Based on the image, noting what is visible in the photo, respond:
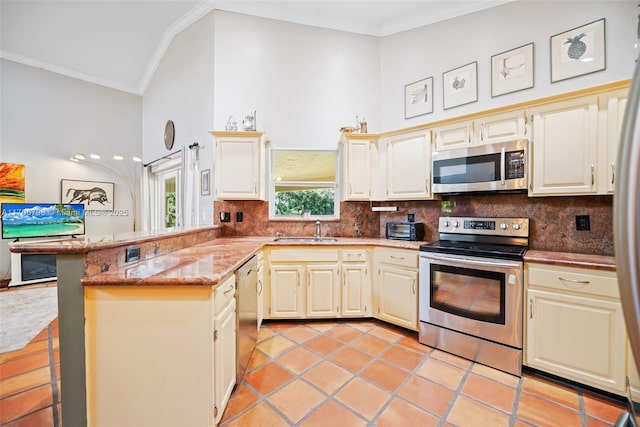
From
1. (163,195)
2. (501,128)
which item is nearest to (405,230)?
(501,128)

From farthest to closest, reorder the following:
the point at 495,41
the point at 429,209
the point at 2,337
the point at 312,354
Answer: the point at 429,209 → the point at 495,41 → the point at 2,337 → the point at 312,354

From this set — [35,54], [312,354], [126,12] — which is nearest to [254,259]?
[312,354]

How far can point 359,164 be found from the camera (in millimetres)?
3150

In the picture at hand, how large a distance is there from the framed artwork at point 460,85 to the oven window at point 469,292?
1.87 meters

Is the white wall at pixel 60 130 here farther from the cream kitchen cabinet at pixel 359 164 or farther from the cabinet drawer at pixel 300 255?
the cream kitchen cabinet at pixel 359 164

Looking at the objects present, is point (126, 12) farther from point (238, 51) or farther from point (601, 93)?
point (601, 93)

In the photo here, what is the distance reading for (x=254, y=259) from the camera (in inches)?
90.4

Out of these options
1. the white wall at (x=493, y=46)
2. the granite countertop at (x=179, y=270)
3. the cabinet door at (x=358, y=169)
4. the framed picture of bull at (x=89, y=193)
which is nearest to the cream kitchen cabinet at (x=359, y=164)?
the cabinet door at (x=358, y=169)

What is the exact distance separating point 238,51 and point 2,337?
3830 millimetres

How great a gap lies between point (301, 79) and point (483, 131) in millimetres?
2234

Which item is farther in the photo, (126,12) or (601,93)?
(126,12)

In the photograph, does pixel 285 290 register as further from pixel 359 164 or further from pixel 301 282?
pixel 359 164

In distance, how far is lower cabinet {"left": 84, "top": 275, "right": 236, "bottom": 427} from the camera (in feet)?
4.44

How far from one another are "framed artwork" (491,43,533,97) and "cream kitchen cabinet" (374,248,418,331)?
1893 millimetres
